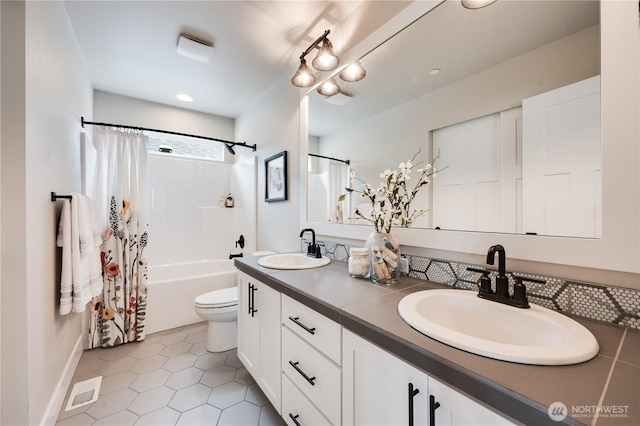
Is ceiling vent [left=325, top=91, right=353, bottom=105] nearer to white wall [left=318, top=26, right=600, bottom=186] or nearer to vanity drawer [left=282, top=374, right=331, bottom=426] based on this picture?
white wall [left=318, top=26, right=600, bottom=186]

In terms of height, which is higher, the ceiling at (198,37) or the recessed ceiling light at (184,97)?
the recessed ceiling light at (184,97)

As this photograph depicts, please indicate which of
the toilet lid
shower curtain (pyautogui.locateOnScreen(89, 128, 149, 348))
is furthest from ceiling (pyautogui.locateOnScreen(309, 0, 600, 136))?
shower curtain (pyautogui.locateOnScreen(89, 128, 149, 348))

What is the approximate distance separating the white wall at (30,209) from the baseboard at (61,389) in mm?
11

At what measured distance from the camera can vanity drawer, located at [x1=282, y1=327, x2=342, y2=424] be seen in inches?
38.4

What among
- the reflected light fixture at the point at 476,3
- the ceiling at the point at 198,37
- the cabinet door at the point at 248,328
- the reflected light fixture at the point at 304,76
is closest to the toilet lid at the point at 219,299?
the cabinet door at the point at 248,328

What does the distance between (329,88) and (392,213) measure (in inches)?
44.2

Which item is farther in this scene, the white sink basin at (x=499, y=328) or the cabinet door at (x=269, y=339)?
the cabinet door at (x=269, y=339)

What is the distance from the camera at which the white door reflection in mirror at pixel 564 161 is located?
82cm

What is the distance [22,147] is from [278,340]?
1.47 meters

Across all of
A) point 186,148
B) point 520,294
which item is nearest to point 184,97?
point 186,148

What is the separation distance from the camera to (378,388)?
2.63 feet

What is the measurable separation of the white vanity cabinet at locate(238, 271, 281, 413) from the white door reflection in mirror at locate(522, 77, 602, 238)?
1.18m

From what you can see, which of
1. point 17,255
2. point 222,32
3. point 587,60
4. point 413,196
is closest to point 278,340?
point 413,196

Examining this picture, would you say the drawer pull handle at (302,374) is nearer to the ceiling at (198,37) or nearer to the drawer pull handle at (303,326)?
the drawer pull handle at (303,326)
